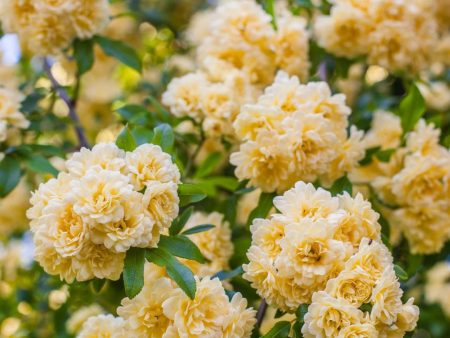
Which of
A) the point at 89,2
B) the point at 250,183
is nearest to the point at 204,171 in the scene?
the point at 250,183

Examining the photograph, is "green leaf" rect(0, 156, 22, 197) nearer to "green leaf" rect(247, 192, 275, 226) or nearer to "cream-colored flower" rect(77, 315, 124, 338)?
"cream-colored flower" rect(77, 315, 124, 338)

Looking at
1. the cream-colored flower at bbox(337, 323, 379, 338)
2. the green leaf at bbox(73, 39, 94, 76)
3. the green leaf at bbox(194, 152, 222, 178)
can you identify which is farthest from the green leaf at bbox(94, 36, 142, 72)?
the cream-colored flower at bbox(337, 323, 379, 338)

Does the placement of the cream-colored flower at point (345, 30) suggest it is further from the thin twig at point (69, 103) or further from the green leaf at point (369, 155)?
the thin twig at point (69, 103)

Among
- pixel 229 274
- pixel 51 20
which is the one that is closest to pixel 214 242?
pixel 229 274

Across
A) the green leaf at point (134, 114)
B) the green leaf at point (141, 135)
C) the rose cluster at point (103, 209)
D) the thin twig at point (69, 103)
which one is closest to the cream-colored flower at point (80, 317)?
the thin twig at point (69, 103)

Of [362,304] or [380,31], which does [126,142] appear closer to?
[362,304]

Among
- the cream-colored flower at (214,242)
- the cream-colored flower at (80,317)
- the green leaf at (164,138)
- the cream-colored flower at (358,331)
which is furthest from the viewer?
the cream-colored flower at (80,317)

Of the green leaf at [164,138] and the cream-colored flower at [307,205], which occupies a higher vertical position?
the green leaf at [164,138]

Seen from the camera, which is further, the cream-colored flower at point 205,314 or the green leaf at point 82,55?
the green leaf at point 82,55
